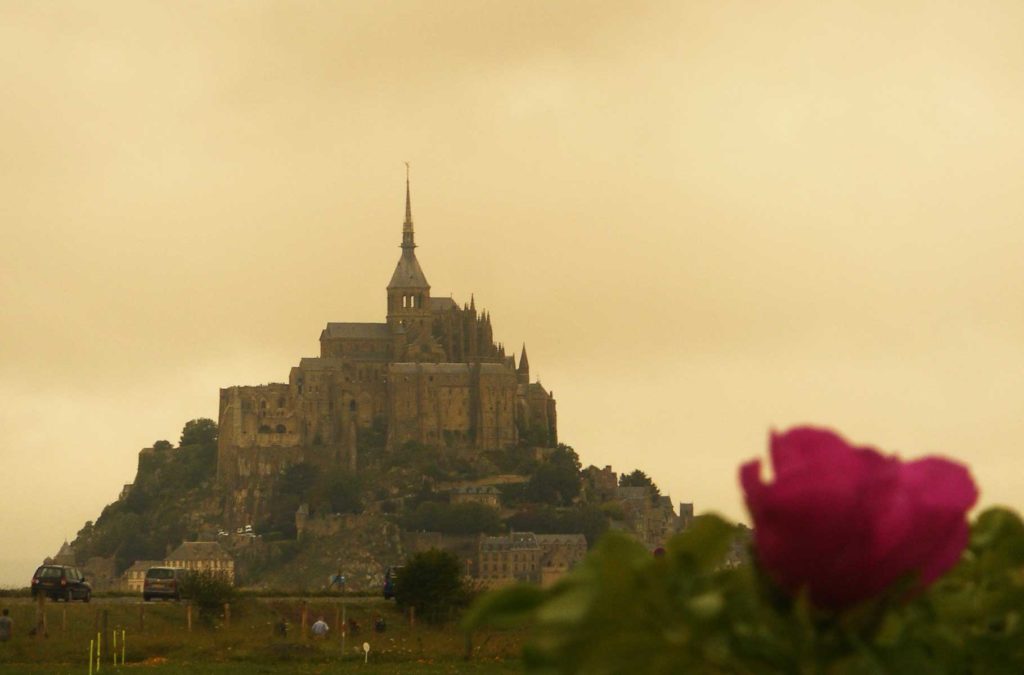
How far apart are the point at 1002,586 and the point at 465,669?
87.2 feet

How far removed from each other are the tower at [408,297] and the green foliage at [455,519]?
20913 mm

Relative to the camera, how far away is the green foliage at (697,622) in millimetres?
3021

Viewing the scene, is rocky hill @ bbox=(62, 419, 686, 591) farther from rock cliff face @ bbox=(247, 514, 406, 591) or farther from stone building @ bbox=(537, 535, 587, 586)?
stone building @ bbox=(537, 535, 587, 586)

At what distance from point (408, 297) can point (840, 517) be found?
161624 mm

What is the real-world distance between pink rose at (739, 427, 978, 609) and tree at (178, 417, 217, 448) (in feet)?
519

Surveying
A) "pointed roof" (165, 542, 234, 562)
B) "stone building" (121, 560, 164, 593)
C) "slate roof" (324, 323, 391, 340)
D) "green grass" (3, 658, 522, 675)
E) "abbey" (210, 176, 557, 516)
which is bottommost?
"green grass" (3, 658, 522, 675)

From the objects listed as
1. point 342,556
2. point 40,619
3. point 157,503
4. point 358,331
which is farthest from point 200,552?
point 40,619

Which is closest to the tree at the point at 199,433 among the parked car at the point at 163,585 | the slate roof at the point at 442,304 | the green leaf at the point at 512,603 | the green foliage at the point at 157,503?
the green foliage at the point at 157,503

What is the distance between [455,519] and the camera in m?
142

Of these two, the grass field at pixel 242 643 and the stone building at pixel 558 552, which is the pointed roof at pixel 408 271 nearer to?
the stone building at pixel 558 552

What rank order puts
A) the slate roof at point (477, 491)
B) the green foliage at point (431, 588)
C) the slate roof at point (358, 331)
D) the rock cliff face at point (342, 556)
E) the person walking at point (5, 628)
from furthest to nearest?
the slate roof at point (358, 331) < the slate roof at point (477, 491) < the rock cliff face at point (342, 556) < the green foliage at point (431, 588) < the person walking at point (5, 628)

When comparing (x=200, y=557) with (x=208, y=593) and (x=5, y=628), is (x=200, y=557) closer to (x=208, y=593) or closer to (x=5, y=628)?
(x=208, y=593)

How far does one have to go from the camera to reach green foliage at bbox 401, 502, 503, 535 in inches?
5591

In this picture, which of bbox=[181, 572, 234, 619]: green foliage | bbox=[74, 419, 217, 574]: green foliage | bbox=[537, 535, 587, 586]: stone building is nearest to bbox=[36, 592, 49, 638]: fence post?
bbox=[181, 572, 234, 619]: green foliage
